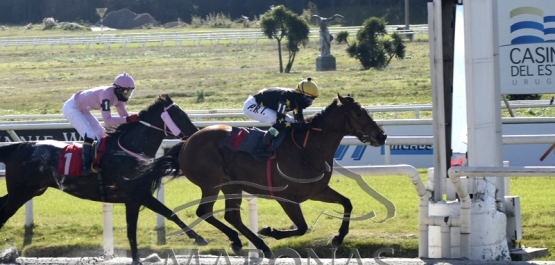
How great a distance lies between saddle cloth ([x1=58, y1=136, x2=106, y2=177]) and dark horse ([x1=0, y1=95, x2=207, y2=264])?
0.11ft

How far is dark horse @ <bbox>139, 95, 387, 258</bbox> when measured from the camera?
5.86 m

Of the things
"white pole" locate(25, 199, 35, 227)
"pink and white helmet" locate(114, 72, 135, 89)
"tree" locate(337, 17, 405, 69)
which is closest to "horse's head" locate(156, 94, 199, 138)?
"pink and white helmet" locate(114, 72, 135, 89)

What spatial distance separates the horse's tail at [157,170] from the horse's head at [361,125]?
1.35m

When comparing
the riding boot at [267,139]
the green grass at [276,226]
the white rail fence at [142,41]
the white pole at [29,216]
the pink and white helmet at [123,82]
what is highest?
the white rail fence at [142,41]

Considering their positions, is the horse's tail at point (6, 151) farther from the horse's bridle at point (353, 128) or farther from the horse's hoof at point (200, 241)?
the horse's bridle at point (353, 128)

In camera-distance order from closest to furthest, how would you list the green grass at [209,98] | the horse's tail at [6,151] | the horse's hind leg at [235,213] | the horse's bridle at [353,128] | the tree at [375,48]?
the horse's hind leg at [235,213] → the horse's bridle at [353,128] → the horse's tail at [6,151] → the green grass at [209,98] → the tree at [375,48]

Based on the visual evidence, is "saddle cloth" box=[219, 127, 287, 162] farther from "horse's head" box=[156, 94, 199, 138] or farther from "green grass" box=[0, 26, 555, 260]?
"green grass" box=[0, 26, 555, 260]

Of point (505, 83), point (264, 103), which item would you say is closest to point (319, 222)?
point (264, 103)

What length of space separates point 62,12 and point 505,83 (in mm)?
51640

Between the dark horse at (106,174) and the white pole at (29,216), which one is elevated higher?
the dark horse at (106,174)

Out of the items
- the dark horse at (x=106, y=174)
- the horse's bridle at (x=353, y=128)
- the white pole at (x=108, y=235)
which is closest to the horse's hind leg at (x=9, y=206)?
the dark horse at (x=106, y=174)

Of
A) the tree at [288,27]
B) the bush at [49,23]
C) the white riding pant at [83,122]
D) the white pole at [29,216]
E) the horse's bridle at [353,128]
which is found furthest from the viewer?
the bush at [49,23]

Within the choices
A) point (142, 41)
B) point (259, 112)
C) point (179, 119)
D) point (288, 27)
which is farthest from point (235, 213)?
point (142, 41)

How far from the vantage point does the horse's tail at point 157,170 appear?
20.0 feet
